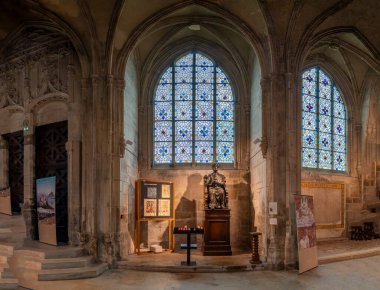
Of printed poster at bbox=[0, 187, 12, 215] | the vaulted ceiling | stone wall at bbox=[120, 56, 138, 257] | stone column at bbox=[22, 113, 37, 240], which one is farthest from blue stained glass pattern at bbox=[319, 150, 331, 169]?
printed poster at bbox=[0, 187, 12, 215]

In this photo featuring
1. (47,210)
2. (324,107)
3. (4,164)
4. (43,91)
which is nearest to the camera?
(47,210)

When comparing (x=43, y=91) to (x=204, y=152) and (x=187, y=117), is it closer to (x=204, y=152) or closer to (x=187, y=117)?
(x=187, y=117)

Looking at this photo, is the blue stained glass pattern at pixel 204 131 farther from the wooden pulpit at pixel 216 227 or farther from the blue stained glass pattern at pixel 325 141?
the blue stained glass pattern at pixel 325 141

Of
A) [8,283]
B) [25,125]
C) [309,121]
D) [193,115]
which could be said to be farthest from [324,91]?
[8,283]

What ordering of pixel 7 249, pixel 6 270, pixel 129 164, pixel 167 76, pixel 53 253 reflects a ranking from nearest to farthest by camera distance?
pixel 6 270
pixel 7 249
pixel 53 253
pixel 129 164
pixel 167 76

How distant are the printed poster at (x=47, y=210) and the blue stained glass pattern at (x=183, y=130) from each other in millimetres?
4736

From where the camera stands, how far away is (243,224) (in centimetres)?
1359

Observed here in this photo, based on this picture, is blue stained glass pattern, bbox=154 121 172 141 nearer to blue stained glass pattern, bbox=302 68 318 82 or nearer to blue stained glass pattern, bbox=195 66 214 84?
blue stained glass pattern, bbox=195 66 214 84

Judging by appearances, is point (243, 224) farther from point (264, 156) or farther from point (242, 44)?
point (242, 44)

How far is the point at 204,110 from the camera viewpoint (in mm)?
14180

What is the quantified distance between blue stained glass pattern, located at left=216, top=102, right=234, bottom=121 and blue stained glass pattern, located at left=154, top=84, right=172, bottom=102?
1.58 meters

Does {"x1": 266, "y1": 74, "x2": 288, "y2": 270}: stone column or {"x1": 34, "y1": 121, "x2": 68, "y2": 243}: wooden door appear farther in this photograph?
{"x1": 34, "y1": 121, "x2": 68, "y2": 243}: wooden door

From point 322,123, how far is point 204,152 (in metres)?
4.14

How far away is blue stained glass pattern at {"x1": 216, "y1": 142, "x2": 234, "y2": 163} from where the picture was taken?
14075 mm
